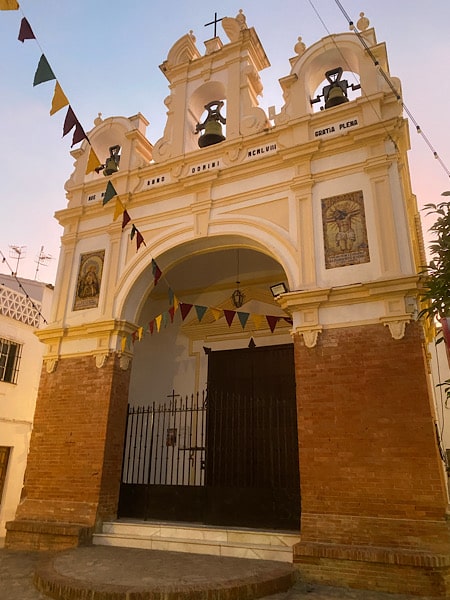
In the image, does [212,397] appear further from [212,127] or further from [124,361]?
[212,127]

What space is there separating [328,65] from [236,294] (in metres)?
5.20

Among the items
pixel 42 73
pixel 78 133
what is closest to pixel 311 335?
pixel 78 133

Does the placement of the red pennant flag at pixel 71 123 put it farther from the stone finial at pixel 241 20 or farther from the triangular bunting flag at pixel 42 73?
the stone finial at pixel 241 20

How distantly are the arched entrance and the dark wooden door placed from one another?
0.02m

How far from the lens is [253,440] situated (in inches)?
368

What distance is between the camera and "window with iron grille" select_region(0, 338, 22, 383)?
11734 millimetres

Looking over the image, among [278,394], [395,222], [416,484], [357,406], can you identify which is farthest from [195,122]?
[416,484]

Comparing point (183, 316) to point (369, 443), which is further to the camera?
point (183, 316)

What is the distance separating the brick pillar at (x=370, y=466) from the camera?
5719mm

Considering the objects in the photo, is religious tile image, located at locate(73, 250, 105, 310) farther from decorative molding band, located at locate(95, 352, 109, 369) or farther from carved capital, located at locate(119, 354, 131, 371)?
carved capital, located at locate(119, 354, 131, 371)

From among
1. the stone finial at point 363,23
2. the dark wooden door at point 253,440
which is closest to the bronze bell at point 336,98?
the stone finial at point 363,23

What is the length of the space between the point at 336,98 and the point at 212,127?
274cm

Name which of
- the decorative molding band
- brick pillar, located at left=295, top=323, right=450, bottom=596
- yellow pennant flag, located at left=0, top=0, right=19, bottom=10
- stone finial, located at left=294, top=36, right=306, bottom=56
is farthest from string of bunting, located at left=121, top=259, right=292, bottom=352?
stone finial, located at left=294, top=36, right=306, bottom=56

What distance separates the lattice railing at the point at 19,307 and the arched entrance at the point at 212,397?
3.15m
